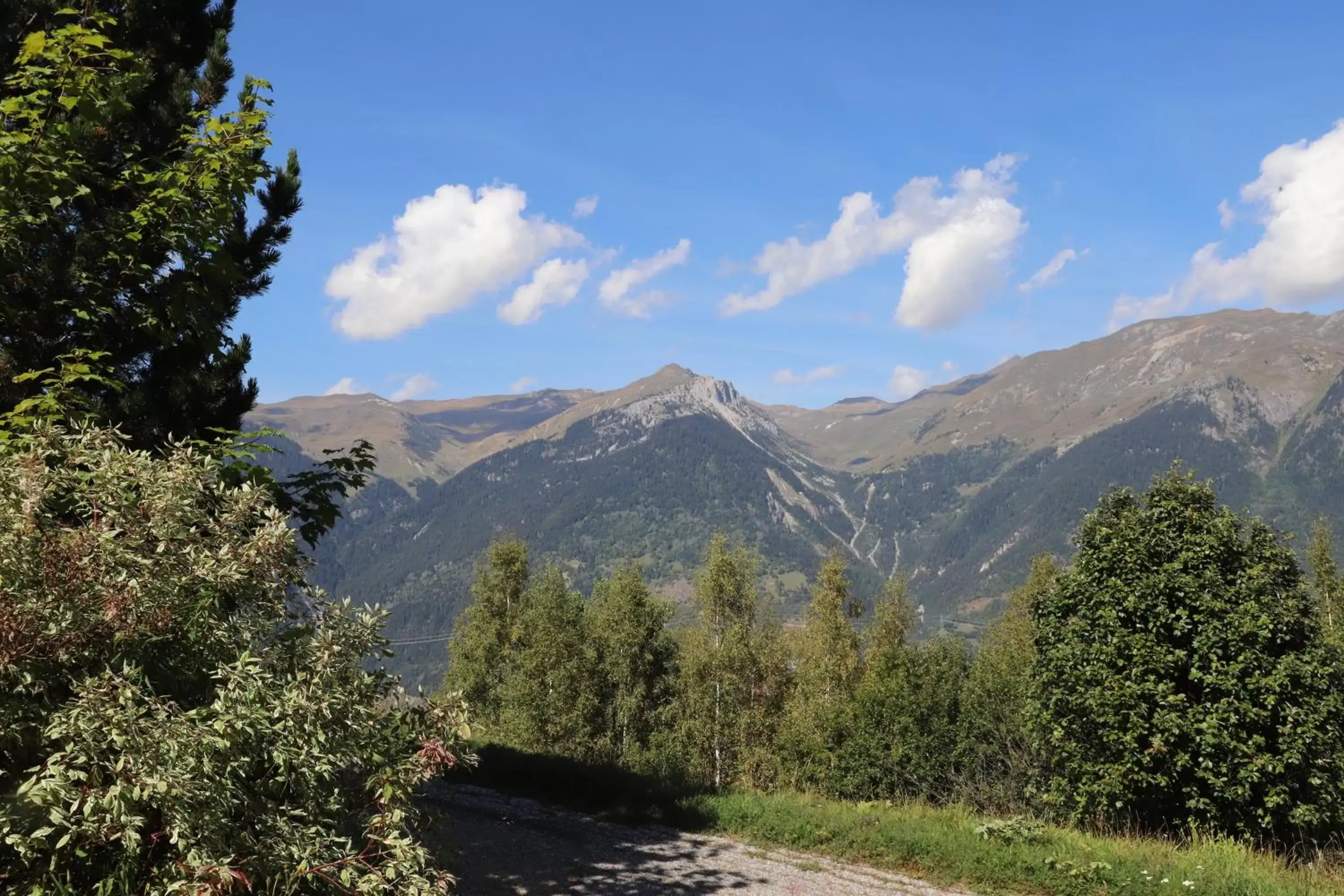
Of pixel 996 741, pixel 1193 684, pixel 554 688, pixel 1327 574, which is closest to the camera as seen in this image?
pixel 1193 684

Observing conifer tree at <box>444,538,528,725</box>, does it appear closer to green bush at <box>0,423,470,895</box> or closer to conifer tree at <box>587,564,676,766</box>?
conifer tree at <box>587,564,676,766</box>

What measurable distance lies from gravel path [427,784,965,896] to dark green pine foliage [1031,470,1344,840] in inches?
330

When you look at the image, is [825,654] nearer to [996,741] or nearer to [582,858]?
[996,741]

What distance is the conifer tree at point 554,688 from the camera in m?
47.6

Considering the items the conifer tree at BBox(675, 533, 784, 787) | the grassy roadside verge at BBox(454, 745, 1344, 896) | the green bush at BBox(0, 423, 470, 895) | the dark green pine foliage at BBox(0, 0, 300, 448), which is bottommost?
the conifer tree at BBox(675, 533, 784, 787)

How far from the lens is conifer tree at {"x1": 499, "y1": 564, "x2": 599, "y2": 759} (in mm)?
47594

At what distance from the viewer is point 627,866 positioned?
1166cm

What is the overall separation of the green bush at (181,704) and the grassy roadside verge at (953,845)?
9.06 meters

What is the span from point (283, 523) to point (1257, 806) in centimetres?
1897

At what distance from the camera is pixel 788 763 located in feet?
152

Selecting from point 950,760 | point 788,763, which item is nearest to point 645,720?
point 788,763

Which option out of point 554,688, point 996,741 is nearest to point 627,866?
point 996,741

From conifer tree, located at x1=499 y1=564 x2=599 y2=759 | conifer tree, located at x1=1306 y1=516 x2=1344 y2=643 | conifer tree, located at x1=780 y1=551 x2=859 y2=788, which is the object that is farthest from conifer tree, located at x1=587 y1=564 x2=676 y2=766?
conifer tree, located at x1=1306 y1=516 x2=1344 y2=643

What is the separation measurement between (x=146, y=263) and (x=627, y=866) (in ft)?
32.9
